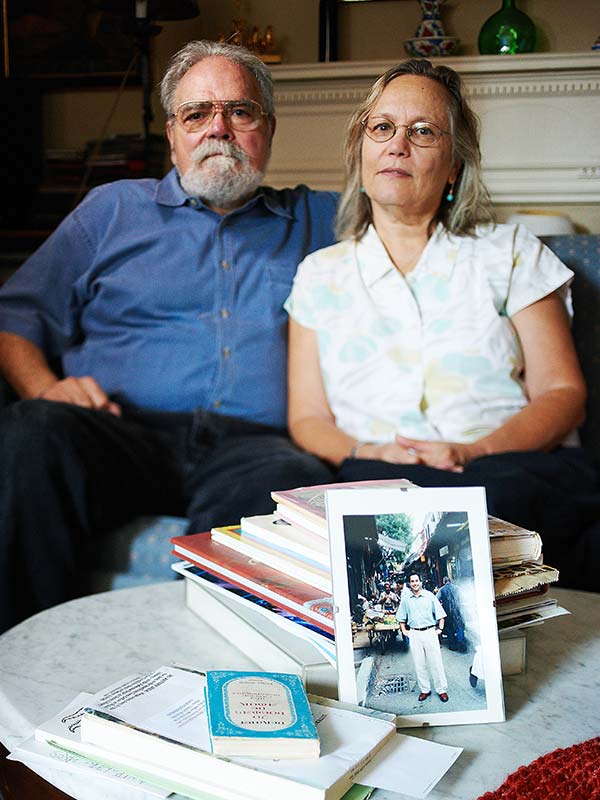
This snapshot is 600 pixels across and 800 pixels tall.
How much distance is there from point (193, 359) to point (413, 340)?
0.32 metres

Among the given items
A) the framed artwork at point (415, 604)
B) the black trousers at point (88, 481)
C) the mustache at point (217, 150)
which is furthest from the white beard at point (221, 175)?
the framed artwork at point (415, 604)

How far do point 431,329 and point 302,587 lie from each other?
0.65 metres

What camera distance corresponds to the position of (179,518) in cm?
132

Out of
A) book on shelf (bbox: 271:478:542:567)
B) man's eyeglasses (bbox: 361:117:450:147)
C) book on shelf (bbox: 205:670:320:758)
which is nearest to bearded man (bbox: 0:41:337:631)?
man's eyeglasses (bbox: 361:117:450:147)

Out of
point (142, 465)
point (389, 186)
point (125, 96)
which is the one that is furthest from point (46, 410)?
point (389, 186)

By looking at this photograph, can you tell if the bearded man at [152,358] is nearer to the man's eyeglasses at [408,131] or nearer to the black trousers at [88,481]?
the black trousers at [88,481]

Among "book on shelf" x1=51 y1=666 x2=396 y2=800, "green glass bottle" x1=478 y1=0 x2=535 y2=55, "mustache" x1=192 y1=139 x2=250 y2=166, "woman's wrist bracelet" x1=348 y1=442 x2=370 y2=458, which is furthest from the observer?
"woman's wrist bracelet" x1=348 y1=442 x2=370 y2=458

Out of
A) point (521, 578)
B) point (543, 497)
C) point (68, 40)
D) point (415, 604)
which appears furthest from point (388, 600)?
point (68, 40)

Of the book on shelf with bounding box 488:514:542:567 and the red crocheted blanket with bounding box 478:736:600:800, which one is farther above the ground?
the book on shelf with bounding box 488:514:542:567

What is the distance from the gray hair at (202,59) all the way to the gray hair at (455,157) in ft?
0.41

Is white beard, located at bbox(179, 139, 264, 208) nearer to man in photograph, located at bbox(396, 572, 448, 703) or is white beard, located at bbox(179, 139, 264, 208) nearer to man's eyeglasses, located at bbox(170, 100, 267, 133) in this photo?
man's eyeglasses, located at bbox(170, 100, 267, 133)

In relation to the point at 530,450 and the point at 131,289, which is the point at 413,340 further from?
the point at 131,289

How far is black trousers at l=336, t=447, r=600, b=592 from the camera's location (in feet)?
3.85

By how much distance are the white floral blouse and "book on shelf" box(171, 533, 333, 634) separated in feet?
1.60
